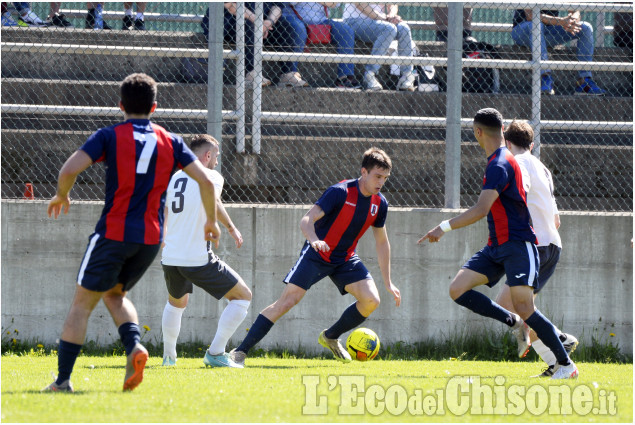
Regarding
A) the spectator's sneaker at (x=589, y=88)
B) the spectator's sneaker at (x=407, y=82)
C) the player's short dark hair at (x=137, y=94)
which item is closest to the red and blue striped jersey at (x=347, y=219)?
the player's short dark hair at (x=137, y=94)

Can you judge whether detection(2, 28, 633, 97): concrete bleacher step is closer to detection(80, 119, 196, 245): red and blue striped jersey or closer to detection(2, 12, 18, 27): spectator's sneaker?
detection(2, 12, 18, 27): spectator's sneaker

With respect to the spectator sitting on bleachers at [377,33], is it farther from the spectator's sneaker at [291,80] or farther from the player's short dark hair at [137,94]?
the player's short dark hair at [137,94]

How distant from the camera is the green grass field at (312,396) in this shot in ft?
15.0

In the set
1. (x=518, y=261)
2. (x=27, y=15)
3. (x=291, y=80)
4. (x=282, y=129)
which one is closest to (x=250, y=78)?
(x=291, y=80)

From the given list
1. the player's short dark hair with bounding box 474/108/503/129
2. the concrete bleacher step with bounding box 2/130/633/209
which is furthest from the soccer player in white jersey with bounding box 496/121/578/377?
the concrete bleacher step with bounding box 2/130/633/209

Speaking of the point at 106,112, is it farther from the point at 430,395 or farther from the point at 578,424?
the point at 578,424

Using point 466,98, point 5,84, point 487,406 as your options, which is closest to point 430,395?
point 487,406

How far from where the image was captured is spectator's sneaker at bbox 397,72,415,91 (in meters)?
11.0

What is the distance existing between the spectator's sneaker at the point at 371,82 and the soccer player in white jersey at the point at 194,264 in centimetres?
385

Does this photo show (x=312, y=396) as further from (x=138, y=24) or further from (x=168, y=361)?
(x=138, y=24)

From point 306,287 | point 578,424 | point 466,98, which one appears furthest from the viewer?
point 466,98

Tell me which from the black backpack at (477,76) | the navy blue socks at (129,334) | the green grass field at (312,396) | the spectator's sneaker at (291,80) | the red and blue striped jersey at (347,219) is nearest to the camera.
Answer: the green grass field at (312,396)

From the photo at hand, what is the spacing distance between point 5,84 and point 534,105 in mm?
6166

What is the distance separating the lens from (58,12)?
37.5 ft
